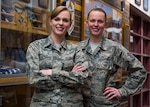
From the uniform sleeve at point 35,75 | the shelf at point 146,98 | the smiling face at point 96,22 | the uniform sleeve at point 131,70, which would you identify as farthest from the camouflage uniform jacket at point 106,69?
the shelf at point 146,98

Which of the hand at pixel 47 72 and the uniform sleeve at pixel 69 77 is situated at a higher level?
the hand at pixel 47 72

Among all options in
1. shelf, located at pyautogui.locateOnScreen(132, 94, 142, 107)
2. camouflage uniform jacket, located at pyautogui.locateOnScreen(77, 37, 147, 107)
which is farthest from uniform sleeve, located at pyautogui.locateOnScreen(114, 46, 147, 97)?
shelf, located at pyautogui.locateOnScreen(132, 94, 142, 107)

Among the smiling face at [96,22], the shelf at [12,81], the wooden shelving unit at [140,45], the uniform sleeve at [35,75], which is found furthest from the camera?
the wooden shelving unit at [140,45]

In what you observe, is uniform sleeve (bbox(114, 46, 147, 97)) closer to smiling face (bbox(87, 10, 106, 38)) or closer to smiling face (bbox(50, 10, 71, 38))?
smiling face (bbox(87, 10, 106, 38))

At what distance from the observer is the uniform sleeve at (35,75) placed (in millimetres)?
1801

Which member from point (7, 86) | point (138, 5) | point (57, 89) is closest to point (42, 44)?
point (57, 89)

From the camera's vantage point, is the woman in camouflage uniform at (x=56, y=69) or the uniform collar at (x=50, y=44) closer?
the woman in camouflage uniform at (x=56, y=69)

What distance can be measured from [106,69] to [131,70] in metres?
0.25

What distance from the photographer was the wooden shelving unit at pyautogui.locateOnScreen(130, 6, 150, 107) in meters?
6.85

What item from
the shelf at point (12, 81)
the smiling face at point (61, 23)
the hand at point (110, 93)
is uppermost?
the smiling face at point (61, 23)

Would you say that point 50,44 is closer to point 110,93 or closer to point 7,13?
point 110,93

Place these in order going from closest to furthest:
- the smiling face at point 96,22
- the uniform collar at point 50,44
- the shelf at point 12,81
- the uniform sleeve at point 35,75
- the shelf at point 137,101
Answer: the uniform sleeve at point 35,75, the uniform collar at point 50,44, the smiling face at point 96,22, the shelf at point 12,81, the shelf at point 137,101

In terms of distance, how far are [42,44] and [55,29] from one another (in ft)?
0.41

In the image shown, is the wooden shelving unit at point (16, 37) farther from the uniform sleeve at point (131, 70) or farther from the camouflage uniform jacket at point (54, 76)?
the uniform sleeve at point (131, 70)
